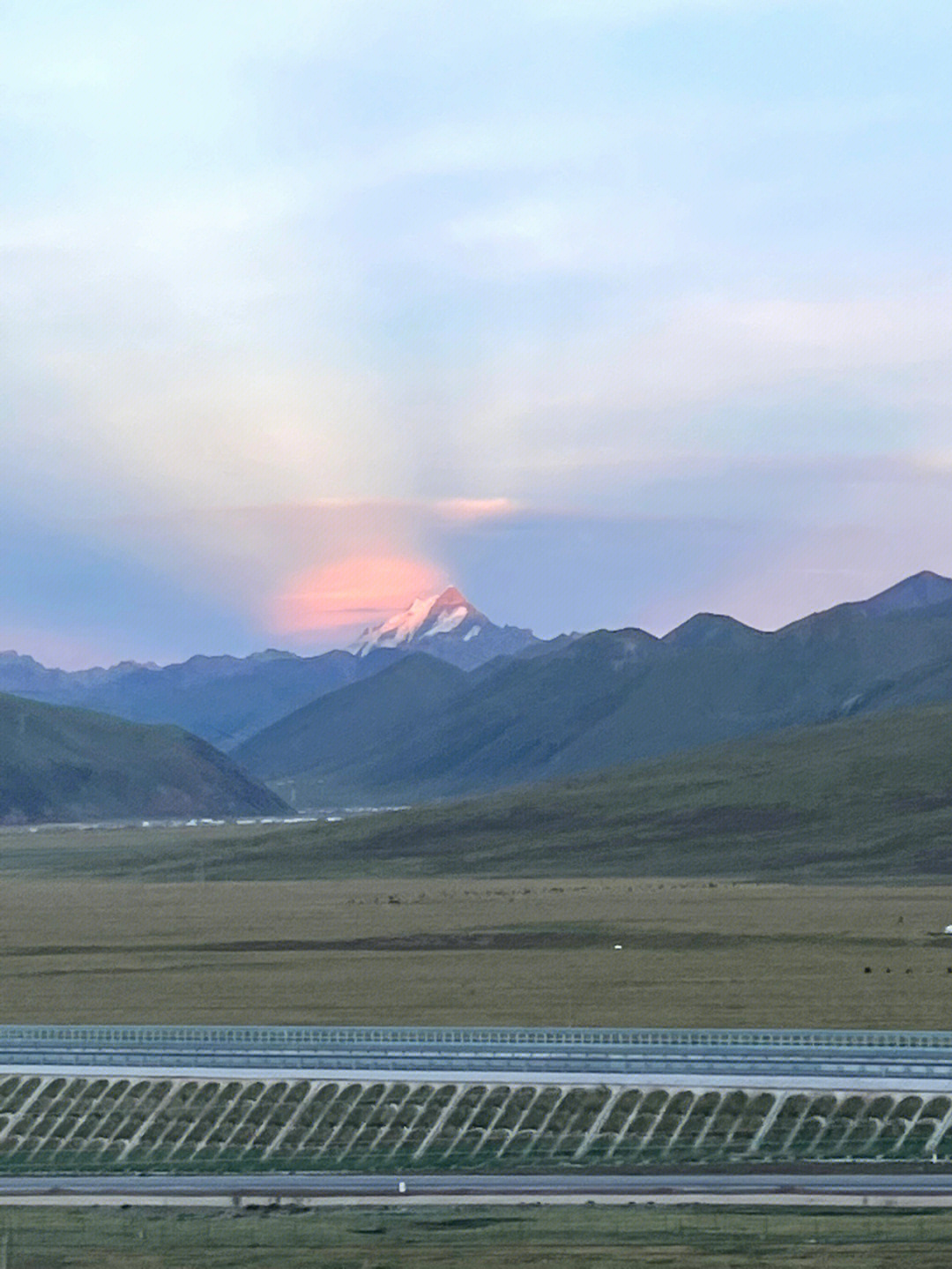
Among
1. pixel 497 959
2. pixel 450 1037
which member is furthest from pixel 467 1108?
pixel 497 959

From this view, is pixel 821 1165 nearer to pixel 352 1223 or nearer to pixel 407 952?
pixel 352 1223

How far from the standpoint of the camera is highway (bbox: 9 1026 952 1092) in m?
72.5

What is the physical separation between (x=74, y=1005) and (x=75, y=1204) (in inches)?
2013

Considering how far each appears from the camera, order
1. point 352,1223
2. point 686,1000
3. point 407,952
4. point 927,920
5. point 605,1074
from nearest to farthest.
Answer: point 352,1223 → point 605,1074 → point 686,1000 → point 407,952 → point 927,920

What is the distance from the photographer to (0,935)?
15900 centimetres

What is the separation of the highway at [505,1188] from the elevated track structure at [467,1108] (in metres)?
1.79

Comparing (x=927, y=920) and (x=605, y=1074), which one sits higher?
(x=605, y=1074)

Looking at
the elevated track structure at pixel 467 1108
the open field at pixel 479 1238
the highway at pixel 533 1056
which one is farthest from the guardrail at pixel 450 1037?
the open field at pixel 479 1238

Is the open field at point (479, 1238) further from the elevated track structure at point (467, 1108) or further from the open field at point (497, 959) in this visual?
the open field at point (497, 959)

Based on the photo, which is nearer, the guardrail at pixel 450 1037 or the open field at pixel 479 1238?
the open field at pixel 479 1238

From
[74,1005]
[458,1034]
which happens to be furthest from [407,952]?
[458,1034]

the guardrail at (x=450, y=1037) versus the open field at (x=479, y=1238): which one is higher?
the open field at (x=479, y=1238)

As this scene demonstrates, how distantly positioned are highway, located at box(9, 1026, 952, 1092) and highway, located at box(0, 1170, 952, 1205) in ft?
28.1

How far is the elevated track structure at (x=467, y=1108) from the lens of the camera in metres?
67.7
